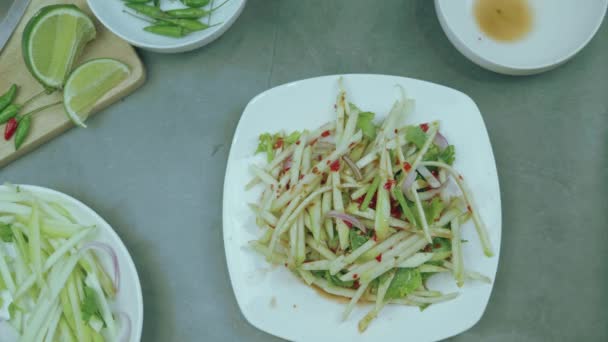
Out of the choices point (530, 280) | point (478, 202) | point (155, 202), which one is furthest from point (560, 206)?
point (155, 202)

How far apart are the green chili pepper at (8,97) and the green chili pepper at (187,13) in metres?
0.49

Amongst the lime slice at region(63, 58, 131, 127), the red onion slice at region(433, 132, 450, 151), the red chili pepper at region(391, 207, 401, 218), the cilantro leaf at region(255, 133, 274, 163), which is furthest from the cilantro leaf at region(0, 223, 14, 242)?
the red onion slice at region(433, 132, 450, 151)

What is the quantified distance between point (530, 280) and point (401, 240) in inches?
18.3

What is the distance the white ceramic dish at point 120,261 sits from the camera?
4.62 feet

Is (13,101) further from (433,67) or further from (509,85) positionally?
(509,85)

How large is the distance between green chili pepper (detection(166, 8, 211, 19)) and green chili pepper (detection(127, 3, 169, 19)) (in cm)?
2

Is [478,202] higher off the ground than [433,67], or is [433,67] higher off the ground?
[433,67]

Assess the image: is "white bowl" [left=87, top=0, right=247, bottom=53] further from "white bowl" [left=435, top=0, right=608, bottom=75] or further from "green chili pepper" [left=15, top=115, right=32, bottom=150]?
"white bowl" [left=435, top=0, right=608, bottom=75]

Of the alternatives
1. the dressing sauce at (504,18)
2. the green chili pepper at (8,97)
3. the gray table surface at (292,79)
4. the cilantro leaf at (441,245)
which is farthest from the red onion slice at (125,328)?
the dressing sauce at (504,18)

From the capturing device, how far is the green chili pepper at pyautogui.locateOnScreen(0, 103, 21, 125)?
157 centimetres

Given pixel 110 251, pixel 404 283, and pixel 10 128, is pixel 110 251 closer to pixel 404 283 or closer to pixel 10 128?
pixel 10 128

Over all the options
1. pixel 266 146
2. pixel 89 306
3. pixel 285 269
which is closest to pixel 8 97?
pixel 89 306

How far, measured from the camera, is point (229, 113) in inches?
65.8

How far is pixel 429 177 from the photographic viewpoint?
1397 millimetres
